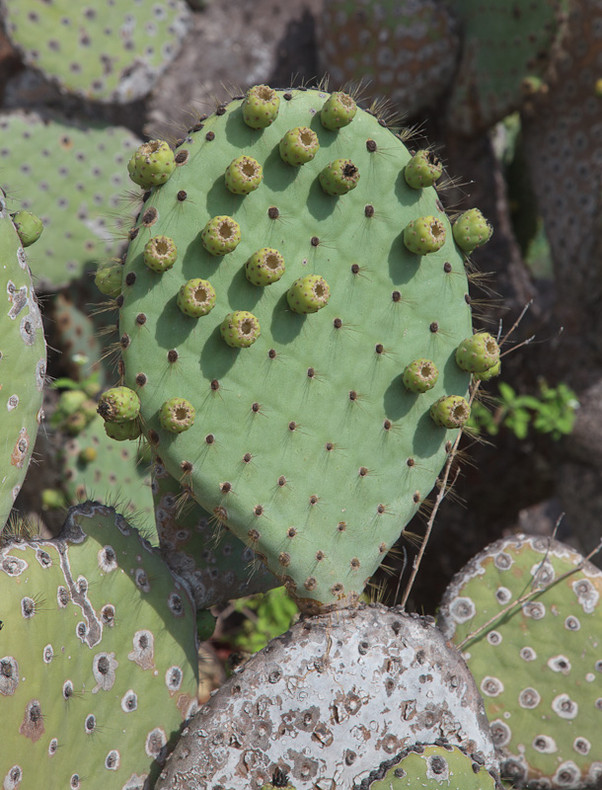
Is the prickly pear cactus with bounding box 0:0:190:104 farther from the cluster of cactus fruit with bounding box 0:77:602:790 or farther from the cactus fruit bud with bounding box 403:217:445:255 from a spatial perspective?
the cactus fruit bud with bounding box 403:217:445:255

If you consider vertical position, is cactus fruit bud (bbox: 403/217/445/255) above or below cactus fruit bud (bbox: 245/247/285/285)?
above

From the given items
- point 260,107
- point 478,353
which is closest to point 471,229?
point 478,353

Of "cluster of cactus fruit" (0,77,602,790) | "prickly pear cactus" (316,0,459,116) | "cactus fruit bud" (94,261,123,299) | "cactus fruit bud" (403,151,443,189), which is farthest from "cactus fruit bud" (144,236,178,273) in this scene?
"prickly pear cactus" (316,0,459,116)

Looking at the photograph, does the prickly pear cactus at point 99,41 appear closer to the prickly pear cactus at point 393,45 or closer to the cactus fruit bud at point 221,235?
the prickly pear cactus at point 393,45

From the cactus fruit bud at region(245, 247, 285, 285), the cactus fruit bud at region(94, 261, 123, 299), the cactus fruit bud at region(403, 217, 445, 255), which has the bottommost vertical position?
the cactus fruit bud at region(94, 261, 123, 299)

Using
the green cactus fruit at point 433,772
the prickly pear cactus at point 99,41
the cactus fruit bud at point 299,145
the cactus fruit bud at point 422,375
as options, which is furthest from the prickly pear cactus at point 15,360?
the prickly pear cactus at point 99,41

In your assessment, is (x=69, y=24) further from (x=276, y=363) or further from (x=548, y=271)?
(x=548, y=271)

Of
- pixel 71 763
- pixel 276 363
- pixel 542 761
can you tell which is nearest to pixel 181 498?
pixel 276 363

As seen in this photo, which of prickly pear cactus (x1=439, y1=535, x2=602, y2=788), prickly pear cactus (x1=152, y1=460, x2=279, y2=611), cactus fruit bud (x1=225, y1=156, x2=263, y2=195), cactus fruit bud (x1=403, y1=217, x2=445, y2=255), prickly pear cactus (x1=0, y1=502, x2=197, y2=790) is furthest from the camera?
prickly pear cactus (x1=439, y1=535, x2=602, y2=788)

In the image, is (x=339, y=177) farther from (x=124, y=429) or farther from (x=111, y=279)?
(x=124, y=429)
